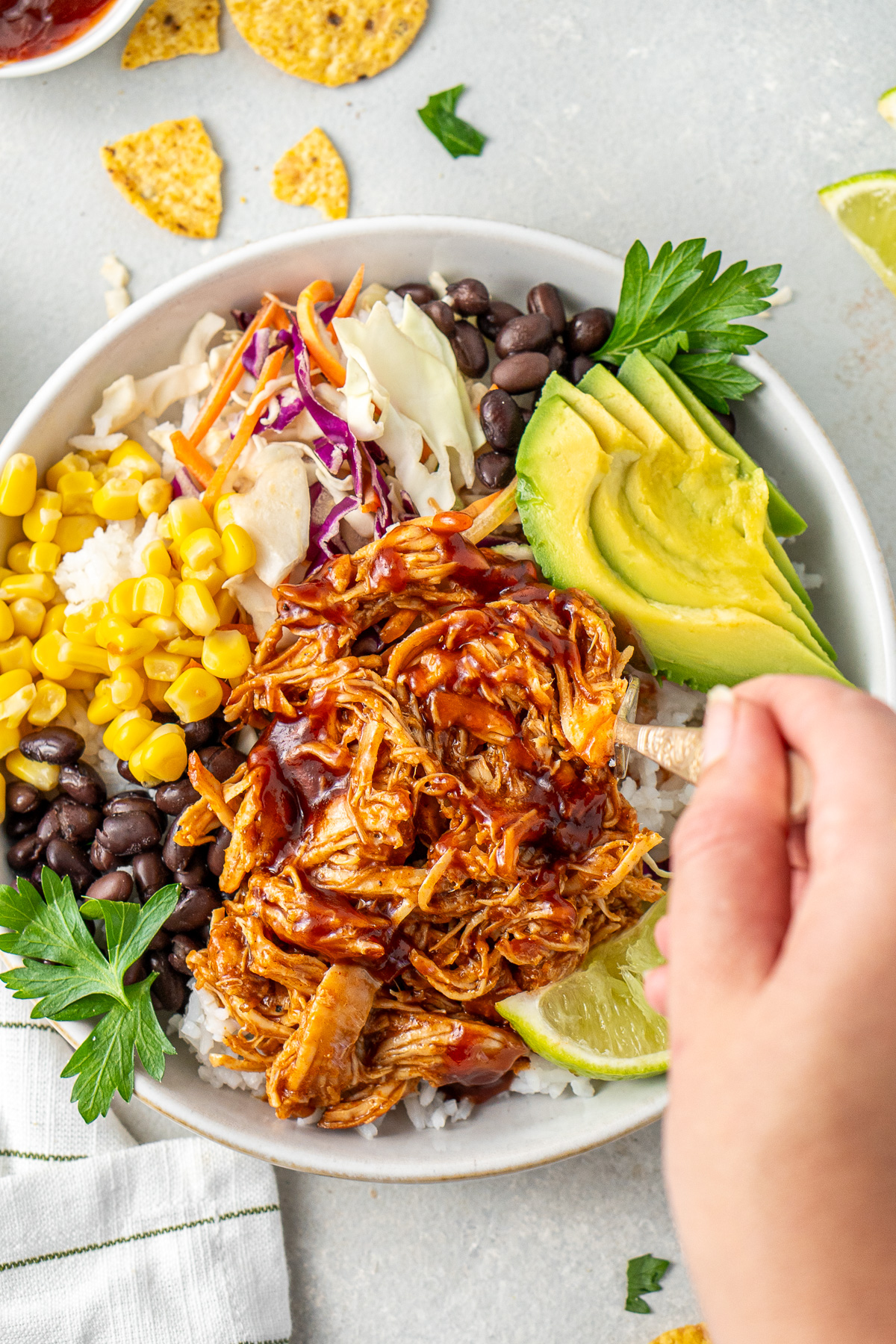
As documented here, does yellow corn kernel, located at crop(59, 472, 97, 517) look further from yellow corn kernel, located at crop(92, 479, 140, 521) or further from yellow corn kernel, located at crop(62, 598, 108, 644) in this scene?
yellow corn kernel, located at crop(62, 598, 108, 644)

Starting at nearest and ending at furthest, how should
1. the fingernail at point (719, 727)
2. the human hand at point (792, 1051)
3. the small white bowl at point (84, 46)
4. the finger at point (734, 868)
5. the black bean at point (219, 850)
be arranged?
the human hand at point (792, 1051) → the finger at point (734, 868) → the fingernail at point (719, 727) → the black bean at point (219, 850) → the small white bowl at point (84, 46)

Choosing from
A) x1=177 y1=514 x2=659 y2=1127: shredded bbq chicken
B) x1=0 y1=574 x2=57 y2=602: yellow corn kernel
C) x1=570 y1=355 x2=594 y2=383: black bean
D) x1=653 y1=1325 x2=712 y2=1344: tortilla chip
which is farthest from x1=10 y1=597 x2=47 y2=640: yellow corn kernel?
x1=653 y1=1325 x2=712 y2=1344: tortilla chip

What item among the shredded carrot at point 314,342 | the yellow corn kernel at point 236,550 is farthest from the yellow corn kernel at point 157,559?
the shredded carrot at point 314,342

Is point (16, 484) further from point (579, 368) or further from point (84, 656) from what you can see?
point (579, 368)

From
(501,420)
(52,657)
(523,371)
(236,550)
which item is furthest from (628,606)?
(52,657)

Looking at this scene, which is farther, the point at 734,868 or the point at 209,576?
the point at 209,576

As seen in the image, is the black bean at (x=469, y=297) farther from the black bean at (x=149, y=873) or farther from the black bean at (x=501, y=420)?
the black bean at (x=149, y=873)

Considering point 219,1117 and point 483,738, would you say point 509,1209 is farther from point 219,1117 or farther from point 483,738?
point 483,738
